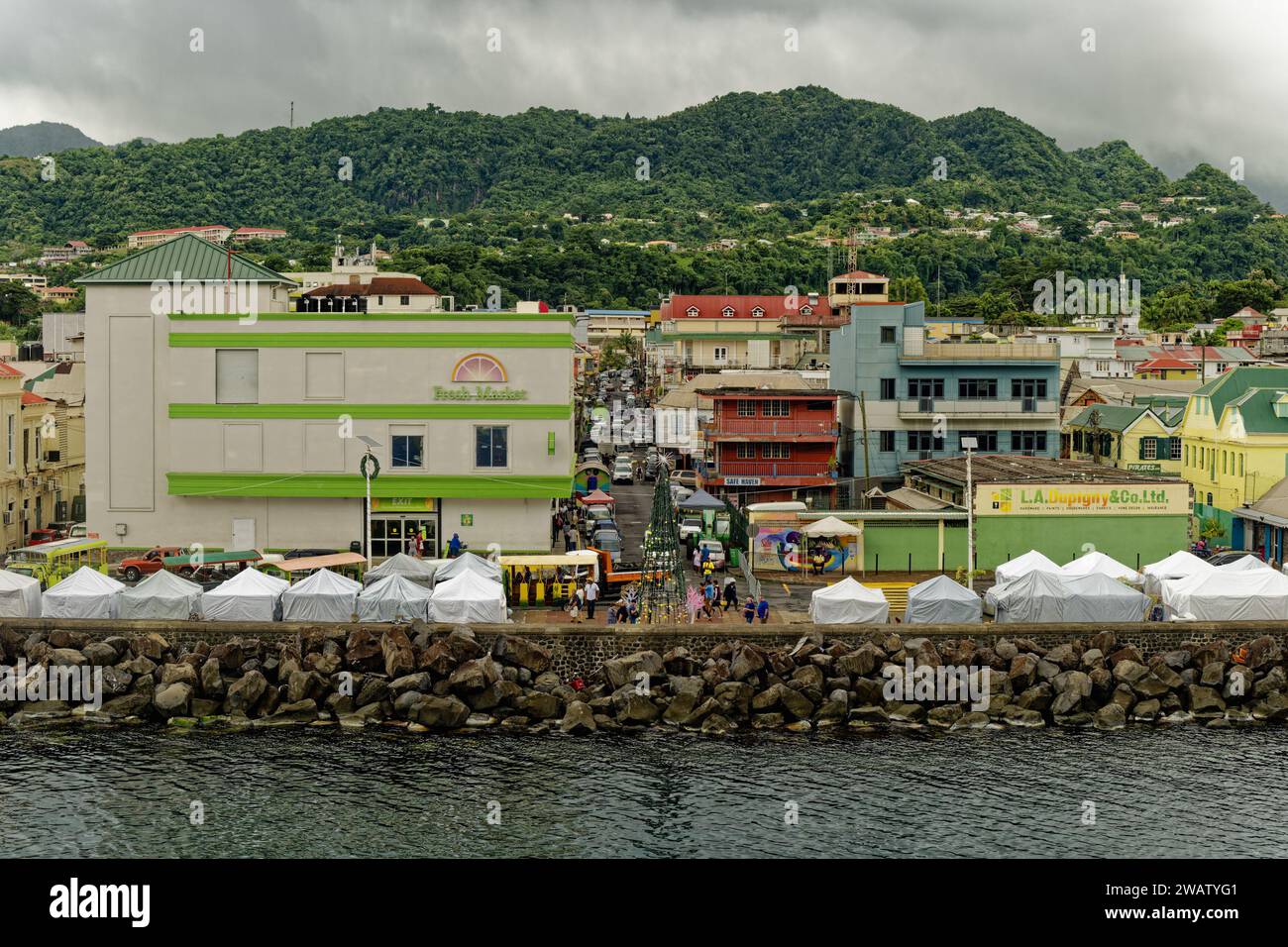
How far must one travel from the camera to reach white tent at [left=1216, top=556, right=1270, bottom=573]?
1741 inches

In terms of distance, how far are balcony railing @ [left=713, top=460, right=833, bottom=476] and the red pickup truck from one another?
25.5m

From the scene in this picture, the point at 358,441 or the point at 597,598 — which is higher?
the point at 358,441

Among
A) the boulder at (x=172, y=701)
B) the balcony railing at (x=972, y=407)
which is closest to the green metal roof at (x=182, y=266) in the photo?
the boulder at (x=172, y=701)

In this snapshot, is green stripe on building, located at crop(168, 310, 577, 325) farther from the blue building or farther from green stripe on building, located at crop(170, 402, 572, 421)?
the blue building

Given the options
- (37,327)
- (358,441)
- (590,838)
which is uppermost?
(37,327)

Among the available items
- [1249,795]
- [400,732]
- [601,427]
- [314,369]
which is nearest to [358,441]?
[314,369]

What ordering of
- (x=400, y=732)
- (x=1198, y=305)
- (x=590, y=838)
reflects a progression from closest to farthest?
(x=590, y=838)
(x=400, y=732)
(x=1198, y=305)

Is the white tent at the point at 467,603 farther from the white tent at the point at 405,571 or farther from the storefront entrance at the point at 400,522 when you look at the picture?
the storefront entrance at the point at 400,522

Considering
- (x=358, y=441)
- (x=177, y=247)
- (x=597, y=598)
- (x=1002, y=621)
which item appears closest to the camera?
(x=1002, y=621)

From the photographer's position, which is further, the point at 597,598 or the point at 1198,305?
the point at 1198,305

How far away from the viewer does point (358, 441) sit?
174 ft

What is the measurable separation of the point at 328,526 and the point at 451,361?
763 cm

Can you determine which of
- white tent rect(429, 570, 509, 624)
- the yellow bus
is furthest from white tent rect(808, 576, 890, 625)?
the yellow bus

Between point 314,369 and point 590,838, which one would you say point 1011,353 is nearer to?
point 314,369
